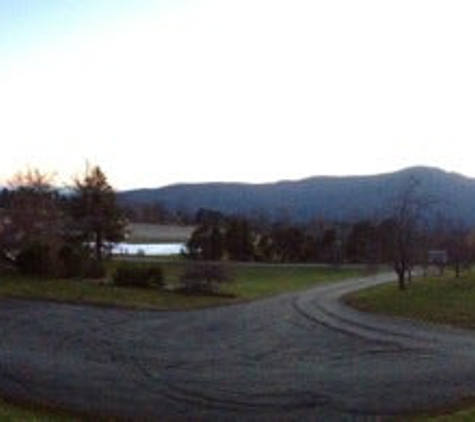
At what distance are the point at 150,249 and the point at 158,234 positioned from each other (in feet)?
79.9

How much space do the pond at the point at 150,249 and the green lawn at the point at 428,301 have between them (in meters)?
44.5

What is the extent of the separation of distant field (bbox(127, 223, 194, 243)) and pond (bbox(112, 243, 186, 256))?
5139mm

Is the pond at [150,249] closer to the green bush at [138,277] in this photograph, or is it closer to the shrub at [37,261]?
the shrub at [37,261]

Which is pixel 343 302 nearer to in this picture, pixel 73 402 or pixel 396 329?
pixel 396 329

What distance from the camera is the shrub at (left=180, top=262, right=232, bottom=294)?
1945 inches

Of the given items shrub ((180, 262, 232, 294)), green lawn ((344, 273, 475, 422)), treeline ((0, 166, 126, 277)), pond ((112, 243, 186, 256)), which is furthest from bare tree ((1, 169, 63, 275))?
pond ((112, 243, 186, 256))

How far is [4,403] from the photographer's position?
20.1m

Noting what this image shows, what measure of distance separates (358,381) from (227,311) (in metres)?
17.9

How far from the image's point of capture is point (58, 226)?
2344 inches

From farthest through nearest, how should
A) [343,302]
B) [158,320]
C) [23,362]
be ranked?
[343,302] < [158,320] < [23,362]

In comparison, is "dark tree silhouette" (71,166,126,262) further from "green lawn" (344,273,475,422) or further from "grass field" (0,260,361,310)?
"green lawn" (344,273,475,422)

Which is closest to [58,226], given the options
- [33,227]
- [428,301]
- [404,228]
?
[33,227]

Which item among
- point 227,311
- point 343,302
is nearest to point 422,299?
point 343,302

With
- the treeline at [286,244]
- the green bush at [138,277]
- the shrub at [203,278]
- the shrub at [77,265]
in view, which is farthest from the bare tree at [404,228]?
the treeline at [286,244]
